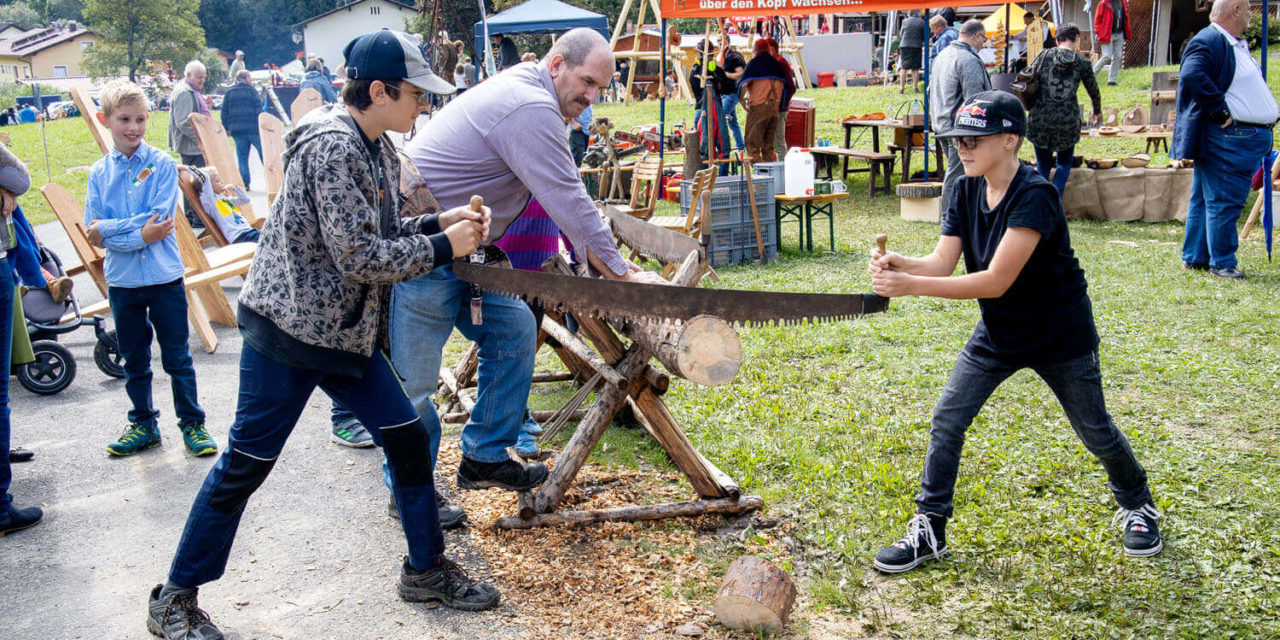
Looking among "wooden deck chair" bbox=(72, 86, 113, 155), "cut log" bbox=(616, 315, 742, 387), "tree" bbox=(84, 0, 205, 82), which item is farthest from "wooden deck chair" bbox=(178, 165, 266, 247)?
"tree" bbox=(84, 0, 205, 82)

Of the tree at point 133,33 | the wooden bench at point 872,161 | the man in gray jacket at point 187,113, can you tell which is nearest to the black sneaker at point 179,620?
the man in gray jacket at point 187,113

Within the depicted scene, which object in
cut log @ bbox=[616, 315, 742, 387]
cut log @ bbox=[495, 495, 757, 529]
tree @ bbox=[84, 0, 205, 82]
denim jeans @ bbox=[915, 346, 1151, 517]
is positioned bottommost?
cut log @ bbox=[495, 495, 757, 529]

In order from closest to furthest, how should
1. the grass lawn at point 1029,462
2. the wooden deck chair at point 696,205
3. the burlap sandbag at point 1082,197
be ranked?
the grass lawn at point 1029,462 → the wooden deck chair at point 696,205 → the burlap sandbag at point 1082,197

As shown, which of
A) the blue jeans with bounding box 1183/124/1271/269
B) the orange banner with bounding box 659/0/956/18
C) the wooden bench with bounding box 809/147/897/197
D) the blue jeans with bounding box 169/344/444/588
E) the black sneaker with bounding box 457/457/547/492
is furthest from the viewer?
the wooden bench with bounding box 809/147/897/197

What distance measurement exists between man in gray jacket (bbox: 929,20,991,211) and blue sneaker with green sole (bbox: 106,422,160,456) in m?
7.97

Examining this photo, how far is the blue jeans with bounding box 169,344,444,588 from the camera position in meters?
3.26

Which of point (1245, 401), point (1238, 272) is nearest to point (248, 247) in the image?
point (1245, 401)

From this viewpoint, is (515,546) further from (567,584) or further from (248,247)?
(248,247)

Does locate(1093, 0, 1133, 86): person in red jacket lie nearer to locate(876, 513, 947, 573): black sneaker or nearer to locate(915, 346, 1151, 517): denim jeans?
locate(915, 346, 1151, 517): denim jeans

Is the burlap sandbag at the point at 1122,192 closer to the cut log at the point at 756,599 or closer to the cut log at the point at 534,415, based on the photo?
the cut log at the point at 534,415

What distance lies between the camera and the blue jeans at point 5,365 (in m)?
4.42

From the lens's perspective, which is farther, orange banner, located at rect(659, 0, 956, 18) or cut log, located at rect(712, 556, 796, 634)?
orange banner, located at rect(659, 0, 956, 18)

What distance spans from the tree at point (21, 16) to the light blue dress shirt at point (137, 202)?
118m

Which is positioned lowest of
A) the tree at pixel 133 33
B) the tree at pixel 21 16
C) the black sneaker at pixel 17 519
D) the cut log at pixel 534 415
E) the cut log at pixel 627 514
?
the cut log at pixel 534 415
